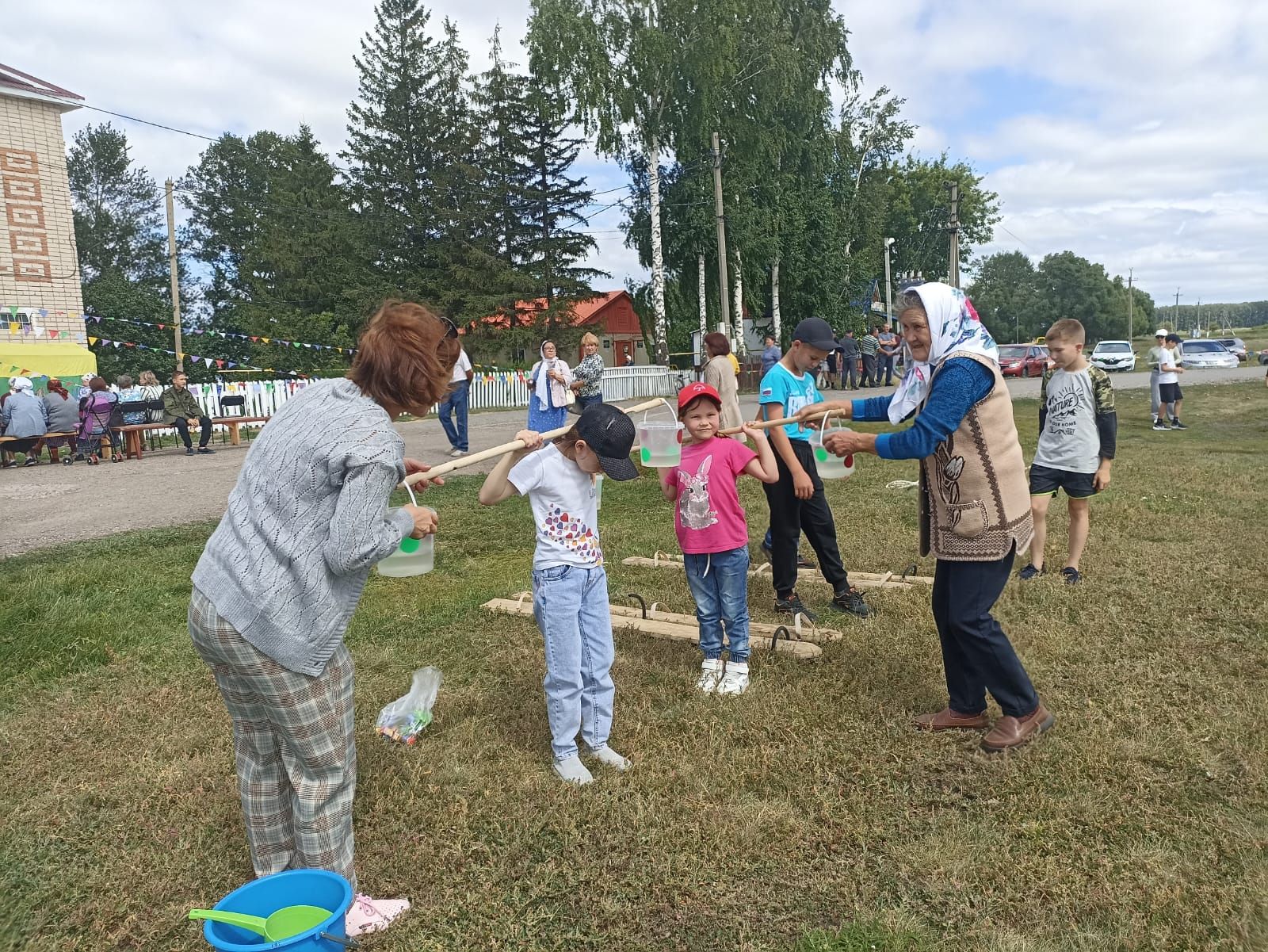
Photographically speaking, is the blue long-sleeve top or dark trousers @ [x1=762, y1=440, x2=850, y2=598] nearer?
the blue long-sleeve top

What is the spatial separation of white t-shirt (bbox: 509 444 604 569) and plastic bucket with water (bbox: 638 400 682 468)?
113 cm

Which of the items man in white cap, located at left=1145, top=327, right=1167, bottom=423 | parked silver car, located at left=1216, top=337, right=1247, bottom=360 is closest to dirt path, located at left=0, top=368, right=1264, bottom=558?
man in white cap, located at left=1145, top=327, right=1167, bottom=423

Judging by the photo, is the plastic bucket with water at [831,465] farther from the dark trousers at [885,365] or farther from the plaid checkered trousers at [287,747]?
the dark trousers at [885,365]

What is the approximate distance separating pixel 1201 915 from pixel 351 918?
2.74m

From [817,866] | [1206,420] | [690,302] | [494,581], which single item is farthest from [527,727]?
[690,302]

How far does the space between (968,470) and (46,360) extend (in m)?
22.3

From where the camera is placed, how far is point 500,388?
2795 centimetres

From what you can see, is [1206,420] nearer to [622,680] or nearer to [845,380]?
[845,380]

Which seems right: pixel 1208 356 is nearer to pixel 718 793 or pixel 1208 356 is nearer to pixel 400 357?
pixel 718 793

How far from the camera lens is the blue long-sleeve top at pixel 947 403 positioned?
3.49m

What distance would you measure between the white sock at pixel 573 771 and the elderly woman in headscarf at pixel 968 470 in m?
1.77

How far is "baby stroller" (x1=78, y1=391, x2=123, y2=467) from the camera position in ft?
48.3

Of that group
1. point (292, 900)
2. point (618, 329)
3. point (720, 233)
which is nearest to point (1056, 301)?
point (618, 329)

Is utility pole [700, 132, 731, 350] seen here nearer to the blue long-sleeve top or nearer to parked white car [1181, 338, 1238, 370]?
the blue long-sleeve top
